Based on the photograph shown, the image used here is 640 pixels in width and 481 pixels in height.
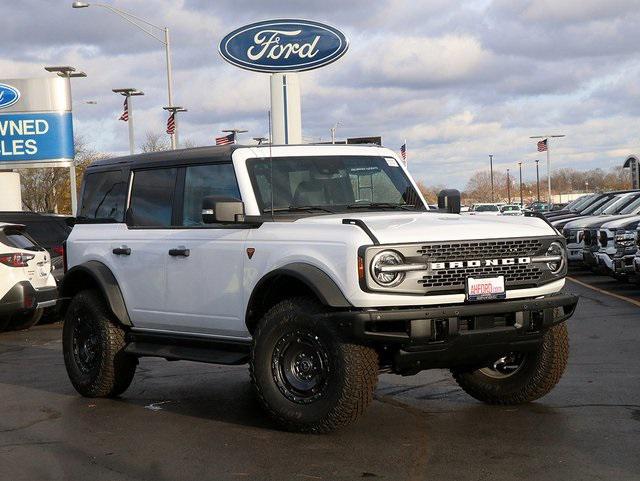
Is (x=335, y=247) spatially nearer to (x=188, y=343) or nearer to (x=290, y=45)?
(x=188, y=343)

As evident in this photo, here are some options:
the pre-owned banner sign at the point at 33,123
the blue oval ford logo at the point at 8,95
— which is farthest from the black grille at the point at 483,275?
the blue oval ford logo at the point at 8,95

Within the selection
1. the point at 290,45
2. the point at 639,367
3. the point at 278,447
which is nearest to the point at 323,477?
the point at 278,447

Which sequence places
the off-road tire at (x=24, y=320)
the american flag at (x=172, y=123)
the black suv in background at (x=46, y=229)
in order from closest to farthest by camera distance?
the off-road tire at (x=24, y=320) < the black suv in background at (x=46, y=229) < the american flag at (x=172, y=123)

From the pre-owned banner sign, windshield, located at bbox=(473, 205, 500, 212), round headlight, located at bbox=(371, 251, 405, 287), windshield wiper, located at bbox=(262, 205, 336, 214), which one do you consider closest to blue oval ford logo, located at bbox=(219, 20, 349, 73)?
windshield wiper, located at bbox=(262, 205, 336, 214)

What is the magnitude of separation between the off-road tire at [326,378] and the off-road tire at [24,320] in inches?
334

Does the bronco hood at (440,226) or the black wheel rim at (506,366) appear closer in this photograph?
the bronco hood at (440,226)

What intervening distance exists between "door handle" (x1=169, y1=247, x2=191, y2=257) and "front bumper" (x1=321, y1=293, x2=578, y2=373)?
1.73 meters

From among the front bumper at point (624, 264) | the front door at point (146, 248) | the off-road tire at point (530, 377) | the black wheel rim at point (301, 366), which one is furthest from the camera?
the front bumper at point (624, 264)

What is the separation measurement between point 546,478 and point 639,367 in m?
3.97

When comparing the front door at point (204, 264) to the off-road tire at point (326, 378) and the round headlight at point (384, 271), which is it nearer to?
the off-road tire at point (326, 378)

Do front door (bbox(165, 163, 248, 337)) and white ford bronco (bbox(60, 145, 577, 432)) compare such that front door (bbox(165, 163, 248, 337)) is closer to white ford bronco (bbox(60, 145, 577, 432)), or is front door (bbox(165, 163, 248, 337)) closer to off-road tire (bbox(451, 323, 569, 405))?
white ford bronco (bbox(60, 145, 577, 432))

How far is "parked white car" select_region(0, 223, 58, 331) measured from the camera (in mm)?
13375

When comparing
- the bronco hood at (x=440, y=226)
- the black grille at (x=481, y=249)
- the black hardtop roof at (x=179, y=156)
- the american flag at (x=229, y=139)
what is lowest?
the black grille at (x=481, y=249)

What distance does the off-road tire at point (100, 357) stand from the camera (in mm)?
8500
